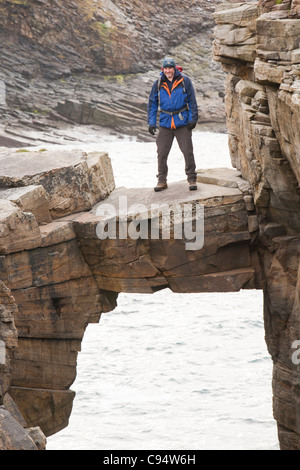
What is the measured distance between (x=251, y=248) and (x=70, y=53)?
30.6 meters

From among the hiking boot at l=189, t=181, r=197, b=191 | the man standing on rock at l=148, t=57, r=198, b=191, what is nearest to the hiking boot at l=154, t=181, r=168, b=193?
the man standing on rock at l=148, t=57, r=198, b=191

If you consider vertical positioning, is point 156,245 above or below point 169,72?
below

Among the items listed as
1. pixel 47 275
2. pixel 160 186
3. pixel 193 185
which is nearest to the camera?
pixel 47 275

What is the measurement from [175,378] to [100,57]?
26.9 meters

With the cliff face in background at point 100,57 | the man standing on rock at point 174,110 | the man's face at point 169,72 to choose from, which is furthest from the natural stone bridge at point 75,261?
the cliff face in background at point 100,57

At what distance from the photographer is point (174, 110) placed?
16.4 m

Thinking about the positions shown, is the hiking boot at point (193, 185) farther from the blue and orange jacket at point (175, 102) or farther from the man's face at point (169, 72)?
the man's face at point (169, 72)

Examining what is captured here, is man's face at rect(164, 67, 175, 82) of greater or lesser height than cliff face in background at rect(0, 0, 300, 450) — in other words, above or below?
above

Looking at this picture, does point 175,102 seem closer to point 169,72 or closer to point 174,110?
point 174,110

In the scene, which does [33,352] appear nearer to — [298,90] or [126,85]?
[298,90]

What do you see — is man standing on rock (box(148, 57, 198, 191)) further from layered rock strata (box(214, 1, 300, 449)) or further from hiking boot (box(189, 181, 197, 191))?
layered rock strata (box(214, 1, 300, 449))

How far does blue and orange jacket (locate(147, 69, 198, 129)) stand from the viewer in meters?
16.2

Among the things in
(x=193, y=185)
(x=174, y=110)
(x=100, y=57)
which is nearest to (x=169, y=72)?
(x=174, y=110)

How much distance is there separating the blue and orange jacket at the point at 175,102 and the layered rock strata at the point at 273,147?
1071mm
